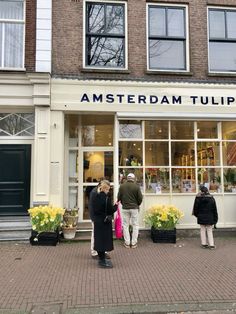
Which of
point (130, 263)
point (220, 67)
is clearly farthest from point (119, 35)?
point (130, 263)

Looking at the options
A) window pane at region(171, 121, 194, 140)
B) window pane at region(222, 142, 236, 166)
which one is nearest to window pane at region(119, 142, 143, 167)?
window pane at region(171, 121, 194, 140)

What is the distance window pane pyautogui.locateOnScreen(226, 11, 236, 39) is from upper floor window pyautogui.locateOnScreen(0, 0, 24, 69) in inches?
261

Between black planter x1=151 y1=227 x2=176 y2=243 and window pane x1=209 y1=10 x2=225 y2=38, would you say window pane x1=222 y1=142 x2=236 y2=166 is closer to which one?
black planter x1=151 y1=227 x2=176 y2=243

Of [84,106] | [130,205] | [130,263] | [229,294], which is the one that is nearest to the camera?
[229,294]

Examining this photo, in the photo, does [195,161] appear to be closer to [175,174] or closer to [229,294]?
[175,174]

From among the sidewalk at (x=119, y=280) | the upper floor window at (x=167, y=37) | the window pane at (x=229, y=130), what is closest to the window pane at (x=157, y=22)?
the upper floor window at (x=167, y=37)

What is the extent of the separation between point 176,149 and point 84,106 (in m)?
3.15

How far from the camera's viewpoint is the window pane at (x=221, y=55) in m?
12.0

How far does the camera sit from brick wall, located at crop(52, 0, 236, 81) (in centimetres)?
1123

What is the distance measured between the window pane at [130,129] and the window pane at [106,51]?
6.08ft

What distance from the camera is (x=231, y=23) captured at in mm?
12148

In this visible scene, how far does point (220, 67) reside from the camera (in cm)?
1198

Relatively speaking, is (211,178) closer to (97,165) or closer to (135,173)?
(135,173)

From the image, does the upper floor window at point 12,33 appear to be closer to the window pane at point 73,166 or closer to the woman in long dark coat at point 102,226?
the window pane at point 73,166
